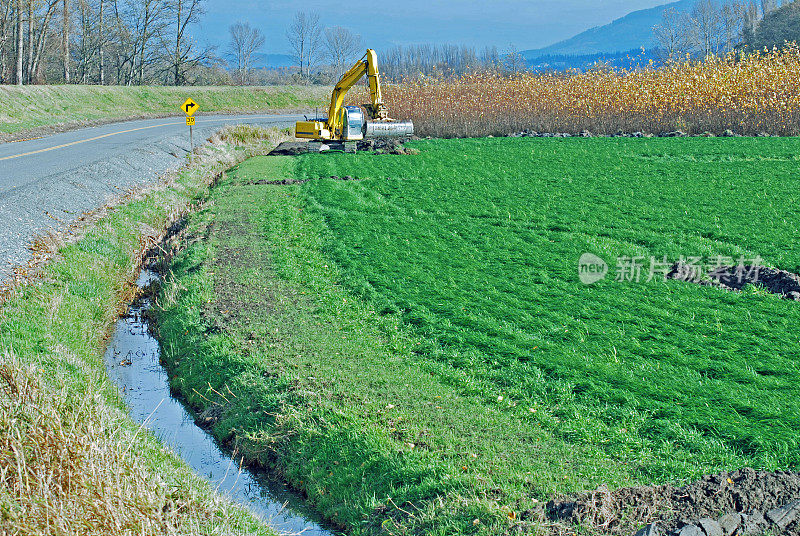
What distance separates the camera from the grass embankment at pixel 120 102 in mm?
29609

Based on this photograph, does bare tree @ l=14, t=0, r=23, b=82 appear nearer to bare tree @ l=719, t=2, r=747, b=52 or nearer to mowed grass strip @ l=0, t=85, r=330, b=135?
mowed grass strip @ l=0, t=85, r=330, b=135

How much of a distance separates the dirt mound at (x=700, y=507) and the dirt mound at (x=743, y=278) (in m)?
4.51

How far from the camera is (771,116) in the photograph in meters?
25.7

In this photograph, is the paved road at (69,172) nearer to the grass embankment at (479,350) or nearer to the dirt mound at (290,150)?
the grass embankment at (479,350)

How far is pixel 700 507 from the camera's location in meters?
4.60

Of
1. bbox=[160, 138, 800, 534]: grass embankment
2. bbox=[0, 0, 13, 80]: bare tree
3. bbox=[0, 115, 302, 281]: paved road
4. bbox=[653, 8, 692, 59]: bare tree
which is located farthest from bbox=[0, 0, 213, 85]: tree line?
bbox=[653, 8, 692, 59]: bare tree

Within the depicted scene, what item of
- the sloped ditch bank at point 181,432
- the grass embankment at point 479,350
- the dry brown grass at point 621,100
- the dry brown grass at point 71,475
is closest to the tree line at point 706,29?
the dry brown grass at point 621,100

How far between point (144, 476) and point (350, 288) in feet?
16.1

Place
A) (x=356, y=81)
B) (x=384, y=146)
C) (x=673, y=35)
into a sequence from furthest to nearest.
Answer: (x=673, y=35) → (x=384, y=146) → (x=356, y=81)

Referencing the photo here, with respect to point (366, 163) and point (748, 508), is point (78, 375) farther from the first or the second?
point (366, 163)

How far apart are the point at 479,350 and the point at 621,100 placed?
77.7 ft

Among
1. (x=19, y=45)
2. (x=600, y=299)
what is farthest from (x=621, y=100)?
(x=19, y=45)

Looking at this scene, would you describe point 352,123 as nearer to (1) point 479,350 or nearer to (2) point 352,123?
(2) point 352,123

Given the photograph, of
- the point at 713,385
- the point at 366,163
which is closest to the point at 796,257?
the point at 713,385
